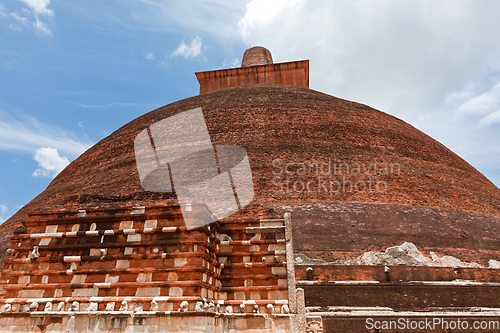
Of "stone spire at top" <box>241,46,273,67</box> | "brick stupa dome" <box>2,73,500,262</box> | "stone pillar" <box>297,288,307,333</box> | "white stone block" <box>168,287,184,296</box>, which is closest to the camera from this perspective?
"white stone block" <box>168,287,184,296</box>

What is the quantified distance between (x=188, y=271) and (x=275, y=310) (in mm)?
1316

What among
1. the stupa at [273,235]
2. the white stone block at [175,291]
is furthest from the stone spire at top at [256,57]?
the white stone block at [175,291]

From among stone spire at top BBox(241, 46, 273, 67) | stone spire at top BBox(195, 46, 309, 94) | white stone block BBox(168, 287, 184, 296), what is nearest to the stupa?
white stone block BBox(168, 287, 184, 296)

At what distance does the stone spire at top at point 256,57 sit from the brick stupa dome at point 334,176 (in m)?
7.26

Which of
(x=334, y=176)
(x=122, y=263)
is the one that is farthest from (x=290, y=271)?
(x=334, y=176)

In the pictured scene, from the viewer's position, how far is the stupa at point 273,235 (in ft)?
13.8

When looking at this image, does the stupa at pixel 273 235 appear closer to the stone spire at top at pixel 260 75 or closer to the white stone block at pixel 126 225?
the white stone block at pixel 126 225

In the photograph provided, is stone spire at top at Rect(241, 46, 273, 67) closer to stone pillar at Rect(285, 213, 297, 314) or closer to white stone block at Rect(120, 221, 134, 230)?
stone pillar at Rect(285, 213, 297, 314)

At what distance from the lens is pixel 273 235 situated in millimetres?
4949

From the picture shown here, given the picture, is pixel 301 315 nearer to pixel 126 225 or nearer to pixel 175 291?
pixel 175 291

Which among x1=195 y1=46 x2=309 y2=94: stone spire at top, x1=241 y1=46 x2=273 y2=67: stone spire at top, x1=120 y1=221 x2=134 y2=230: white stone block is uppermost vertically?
x1=241 y1=46 x2=273 y2=67: stone spire at top

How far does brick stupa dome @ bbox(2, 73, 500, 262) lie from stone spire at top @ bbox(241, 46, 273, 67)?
23.8 ft

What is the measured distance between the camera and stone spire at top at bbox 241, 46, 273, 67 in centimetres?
2391

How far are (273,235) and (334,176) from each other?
6624 mm
